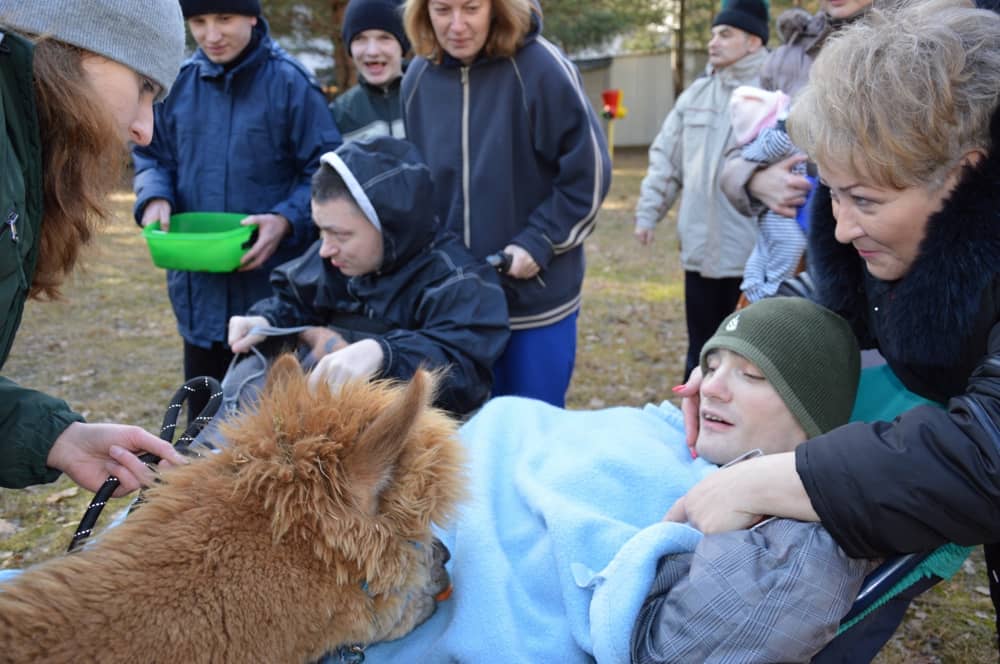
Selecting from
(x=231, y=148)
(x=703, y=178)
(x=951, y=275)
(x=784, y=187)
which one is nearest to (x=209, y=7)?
(x=231, y=148)

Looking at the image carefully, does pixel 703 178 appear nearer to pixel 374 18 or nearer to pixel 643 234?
pixel 643 234

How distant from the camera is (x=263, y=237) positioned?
4.54m

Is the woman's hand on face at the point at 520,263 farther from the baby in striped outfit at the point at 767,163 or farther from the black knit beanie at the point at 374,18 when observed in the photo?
the black knit beanie at the point at 374,18

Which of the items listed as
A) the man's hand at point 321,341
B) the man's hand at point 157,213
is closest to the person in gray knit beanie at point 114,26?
the man's hand at point 321,341

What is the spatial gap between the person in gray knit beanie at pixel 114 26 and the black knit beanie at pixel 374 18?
145 inches

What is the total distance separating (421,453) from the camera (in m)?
2.10

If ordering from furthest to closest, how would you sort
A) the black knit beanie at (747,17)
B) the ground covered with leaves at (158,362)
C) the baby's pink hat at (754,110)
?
the black knit beanie at (747,17), the baby's pink hat at (754,110), the ground covered with leaves at (158,362)

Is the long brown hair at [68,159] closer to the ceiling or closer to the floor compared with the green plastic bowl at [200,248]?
closer to the ceiling

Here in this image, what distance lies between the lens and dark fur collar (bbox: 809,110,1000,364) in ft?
6.50

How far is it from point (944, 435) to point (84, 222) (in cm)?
220

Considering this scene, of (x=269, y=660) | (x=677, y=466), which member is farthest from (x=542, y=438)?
(x=269, y=660)

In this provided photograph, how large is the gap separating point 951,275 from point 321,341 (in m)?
2.45

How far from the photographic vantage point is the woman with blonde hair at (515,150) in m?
4.13

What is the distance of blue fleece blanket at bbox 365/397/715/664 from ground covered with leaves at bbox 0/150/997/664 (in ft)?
4.76
